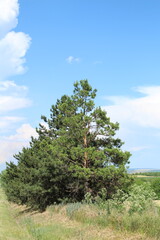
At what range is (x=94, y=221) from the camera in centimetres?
1377

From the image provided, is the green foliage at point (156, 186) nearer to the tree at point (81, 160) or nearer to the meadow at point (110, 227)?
the tree at point (81, 160)

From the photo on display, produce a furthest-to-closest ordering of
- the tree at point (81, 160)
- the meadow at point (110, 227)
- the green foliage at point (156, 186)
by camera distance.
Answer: the green foliage at point (156, 186) → the tree at point (81, 160) → the meadow at point (110, 227)

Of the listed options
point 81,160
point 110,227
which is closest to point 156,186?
point 81,160

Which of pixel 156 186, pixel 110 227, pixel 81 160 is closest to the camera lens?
pixel 110 227

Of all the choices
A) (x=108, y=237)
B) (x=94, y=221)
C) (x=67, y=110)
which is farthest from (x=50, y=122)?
(x=108, y=237)

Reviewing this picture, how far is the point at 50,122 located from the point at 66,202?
12.4 meters

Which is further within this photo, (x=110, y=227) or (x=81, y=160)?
(x=81, y=160)

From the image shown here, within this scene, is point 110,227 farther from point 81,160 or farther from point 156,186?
point 156,186

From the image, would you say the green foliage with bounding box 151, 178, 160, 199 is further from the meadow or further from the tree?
the meadow

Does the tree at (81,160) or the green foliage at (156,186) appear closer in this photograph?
the tree at (81,160)

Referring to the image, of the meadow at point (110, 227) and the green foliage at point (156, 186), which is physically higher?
the green foliage at point (156, 186)

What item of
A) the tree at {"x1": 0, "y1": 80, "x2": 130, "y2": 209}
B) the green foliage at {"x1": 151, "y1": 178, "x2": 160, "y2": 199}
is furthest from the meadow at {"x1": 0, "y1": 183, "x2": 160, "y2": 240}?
the green foliage at {"x1": 151, "y1": 178, "x2": 160, "y2": 199}

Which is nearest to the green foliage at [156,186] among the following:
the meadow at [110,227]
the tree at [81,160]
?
the tree at [81,160]

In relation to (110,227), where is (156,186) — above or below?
above
